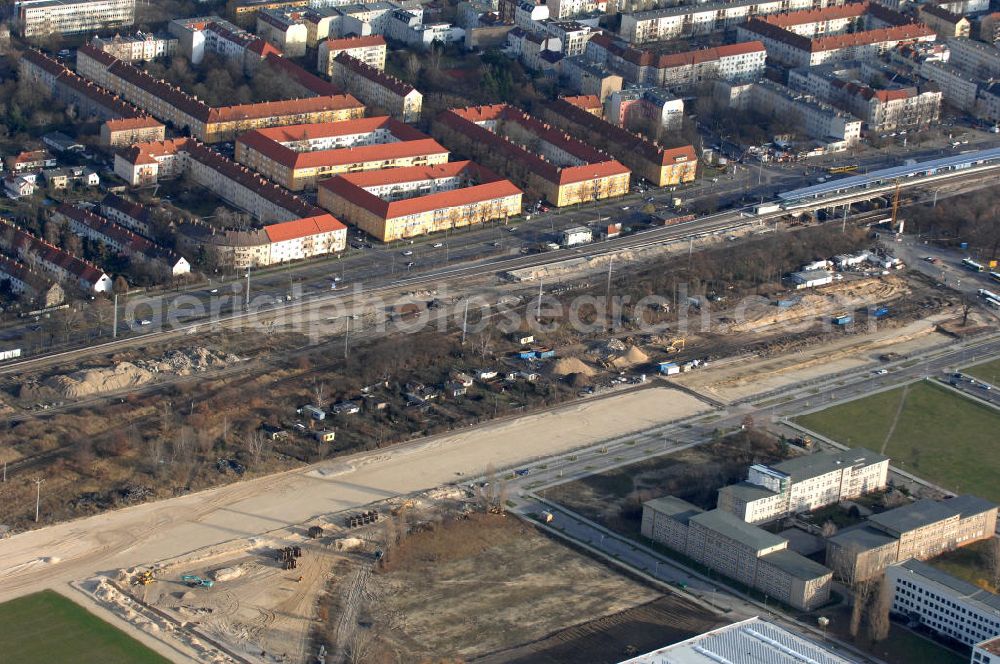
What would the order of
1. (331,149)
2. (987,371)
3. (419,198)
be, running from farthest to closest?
(331,149)
(419,198)
(987,371)

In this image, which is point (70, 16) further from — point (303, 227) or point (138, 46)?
point (303, 227)

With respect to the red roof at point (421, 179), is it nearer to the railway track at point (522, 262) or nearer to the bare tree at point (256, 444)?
the railway track at point (522, 262)

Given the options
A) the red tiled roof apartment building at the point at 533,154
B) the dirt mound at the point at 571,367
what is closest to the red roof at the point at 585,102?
the red tiled roof apartment building at the point at 533,154

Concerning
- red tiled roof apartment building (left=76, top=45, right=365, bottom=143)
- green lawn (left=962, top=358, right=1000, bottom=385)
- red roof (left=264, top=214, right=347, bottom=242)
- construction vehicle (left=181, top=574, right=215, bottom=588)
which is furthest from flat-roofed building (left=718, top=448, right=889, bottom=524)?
red tiled roof apartment building (left=76, top=45, right=365, bottom=143)

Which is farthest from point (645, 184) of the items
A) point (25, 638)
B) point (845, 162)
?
point (25, 638)

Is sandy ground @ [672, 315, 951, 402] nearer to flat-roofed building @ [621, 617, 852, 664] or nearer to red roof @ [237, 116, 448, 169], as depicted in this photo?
flat-roofed building @ [621, 617, 852, 664]

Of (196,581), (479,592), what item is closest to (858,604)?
(479,592)
